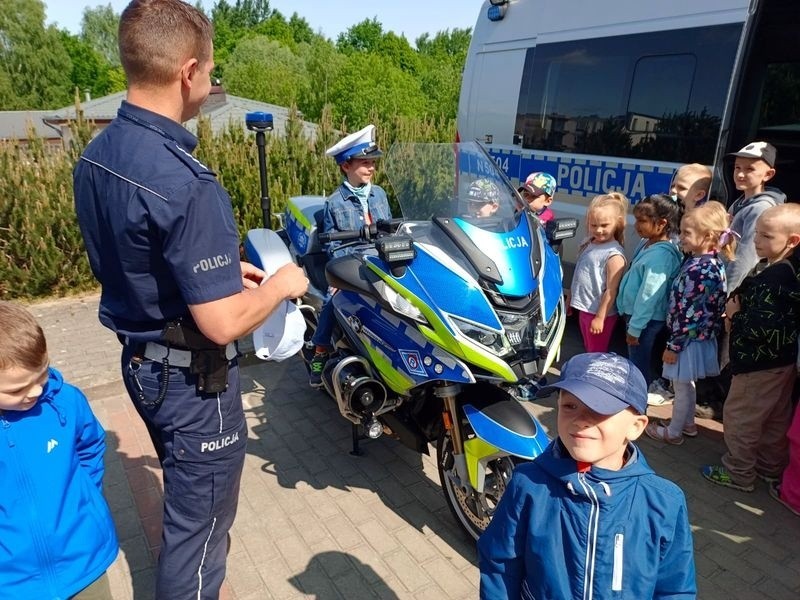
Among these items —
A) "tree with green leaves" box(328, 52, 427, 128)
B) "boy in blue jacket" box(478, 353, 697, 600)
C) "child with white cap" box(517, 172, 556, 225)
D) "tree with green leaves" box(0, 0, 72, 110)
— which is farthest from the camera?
"tree with green leaves" box(0, 0, 72, 110)

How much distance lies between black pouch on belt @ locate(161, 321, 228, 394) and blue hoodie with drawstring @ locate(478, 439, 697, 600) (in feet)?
3.49

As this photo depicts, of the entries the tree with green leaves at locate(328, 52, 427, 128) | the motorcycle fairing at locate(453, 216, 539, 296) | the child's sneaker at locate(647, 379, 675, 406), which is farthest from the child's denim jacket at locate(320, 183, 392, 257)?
the tree with green leaves at locate(328, 52, 427, 128)

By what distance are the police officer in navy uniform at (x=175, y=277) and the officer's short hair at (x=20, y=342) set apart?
9.6 inches

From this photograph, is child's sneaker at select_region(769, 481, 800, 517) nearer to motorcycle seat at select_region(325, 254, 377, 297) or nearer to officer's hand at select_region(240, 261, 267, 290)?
motorcycle seat at select_region(325, 254, 377, 297)

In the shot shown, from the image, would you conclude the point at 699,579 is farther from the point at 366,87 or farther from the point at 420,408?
the point at 366,87

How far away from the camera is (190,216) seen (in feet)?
5.46

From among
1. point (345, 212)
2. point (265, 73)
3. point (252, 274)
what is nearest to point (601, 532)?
point (252, 274)

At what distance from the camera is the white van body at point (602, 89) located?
13.8 ft

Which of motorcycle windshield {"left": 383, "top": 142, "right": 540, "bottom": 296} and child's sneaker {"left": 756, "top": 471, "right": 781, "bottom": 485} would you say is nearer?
motorcycle windshield {"left": 383, "top": 142, "right": 540, "bottom": 296}

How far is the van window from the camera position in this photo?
4.19 metres

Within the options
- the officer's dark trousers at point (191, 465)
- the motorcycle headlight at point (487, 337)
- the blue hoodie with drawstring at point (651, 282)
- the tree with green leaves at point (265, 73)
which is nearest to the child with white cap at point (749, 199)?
the blue hoodie with drawstring at point (651, 282)

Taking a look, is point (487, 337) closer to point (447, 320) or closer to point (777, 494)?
point (447, 320)

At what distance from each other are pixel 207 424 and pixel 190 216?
30.2 inches

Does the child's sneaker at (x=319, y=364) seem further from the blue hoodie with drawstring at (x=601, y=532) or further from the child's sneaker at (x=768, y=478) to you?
the child's sneaker at (x=768, y=478)
